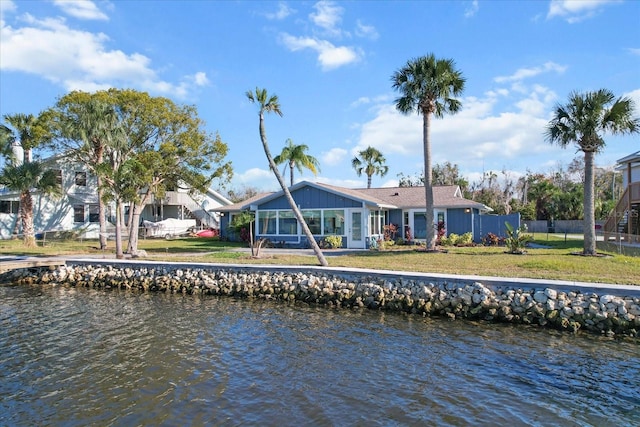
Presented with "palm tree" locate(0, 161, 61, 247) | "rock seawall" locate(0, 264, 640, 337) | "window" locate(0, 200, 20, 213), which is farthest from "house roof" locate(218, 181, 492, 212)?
"window" locate(0, 200, 20, 213)

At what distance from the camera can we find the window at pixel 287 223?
85.5 ft

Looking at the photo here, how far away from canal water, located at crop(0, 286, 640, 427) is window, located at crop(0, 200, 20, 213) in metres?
24.4

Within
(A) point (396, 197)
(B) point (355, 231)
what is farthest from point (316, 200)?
(A) point (396, 197)

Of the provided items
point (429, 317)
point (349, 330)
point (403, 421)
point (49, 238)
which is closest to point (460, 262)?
point (429, 317)

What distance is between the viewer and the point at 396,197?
29.4m

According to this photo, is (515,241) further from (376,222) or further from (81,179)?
(81,179)

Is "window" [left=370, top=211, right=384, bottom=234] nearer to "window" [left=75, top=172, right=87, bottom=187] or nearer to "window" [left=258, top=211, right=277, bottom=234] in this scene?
"window" [left=258, top=211, right=277, bottom=234]

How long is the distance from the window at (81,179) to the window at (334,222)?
21.9 m

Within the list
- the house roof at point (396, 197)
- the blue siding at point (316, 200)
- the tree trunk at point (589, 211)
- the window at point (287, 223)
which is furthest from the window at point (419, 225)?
the tree trunk at point (589, 211)

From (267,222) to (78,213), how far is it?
17.9 meters

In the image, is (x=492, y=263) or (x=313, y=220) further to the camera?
(x=313, y=220)

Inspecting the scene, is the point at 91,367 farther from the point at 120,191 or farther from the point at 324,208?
the point at 324,208

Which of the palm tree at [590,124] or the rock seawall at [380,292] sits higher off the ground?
the palm tree at [590,124]

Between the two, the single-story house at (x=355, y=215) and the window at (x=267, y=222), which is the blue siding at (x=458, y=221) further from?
the window at (x=267, y=222)
